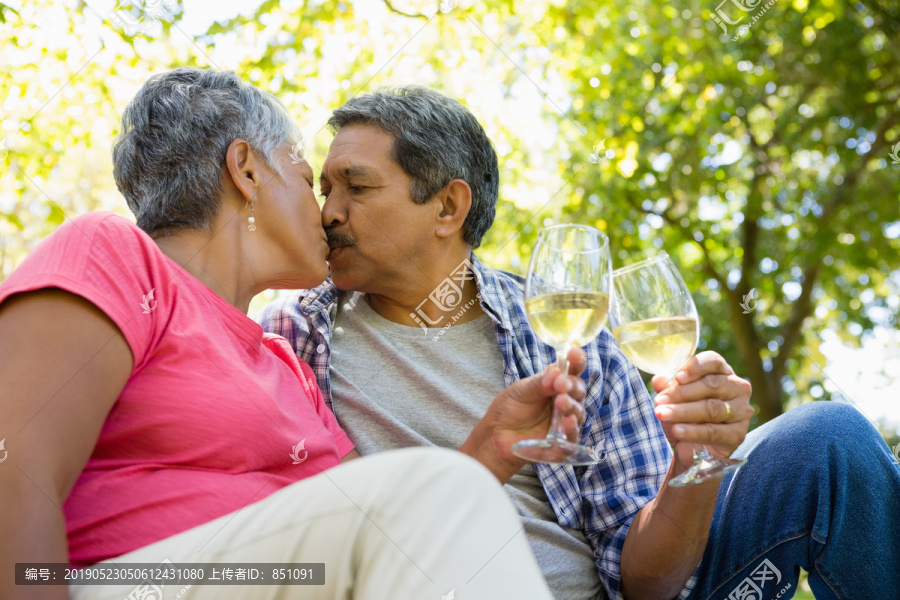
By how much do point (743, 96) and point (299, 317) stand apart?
736cm

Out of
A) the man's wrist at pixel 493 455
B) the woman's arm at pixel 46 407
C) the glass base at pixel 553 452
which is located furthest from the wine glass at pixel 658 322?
the woman's arm at pixel 46 407

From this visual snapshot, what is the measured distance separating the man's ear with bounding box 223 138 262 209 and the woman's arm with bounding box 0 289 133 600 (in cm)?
76

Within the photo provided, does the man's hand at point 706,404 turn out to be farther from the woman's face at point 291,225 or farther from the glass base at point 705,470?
the woman's face at point 291,225

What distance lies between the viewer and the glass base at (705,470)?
160cm

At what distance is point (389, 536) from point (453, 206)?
1907mm

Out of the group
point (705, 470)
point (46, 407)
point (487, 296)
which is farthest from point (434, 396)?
point (46, 407)

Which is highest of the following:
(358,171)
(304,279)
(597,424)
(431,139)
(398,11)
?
(398,11)

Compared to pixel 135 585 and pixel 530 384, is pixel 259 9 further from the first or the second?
pixel 135 585

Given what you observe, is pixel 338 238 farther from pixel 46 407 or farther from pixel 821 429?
pixel 821 429

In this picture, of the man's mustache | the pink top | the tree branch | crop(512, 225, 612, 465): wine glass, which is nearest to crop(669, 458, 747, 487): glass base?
crop(512, 225, 612, 465): wine glass

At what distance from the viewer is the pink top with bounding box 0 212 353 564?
4.86 ft

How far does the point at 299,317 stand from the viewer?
106 inches

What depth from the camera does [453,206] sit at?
292cm

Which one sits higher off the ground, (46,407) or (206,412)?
(46,407)
